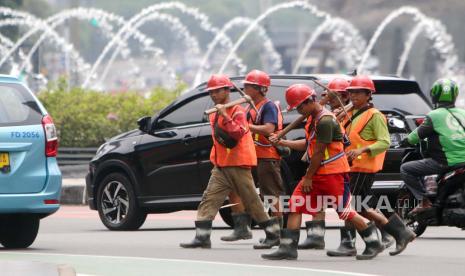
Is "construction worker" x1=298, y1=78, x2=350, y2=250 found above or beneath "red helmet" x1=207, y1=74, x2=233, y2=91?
beneath

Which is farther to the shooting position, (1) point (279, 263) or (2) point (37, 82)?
(2) point (37, 82)

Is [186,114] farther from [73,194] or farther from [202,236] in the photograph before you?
[73,194]

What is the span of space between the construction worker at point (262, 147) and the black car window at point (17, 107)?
2063 mm

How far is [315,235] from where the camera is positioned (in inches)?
568

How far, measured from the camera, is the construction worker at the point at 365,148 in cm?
1380

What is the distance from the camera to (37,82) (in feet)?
147

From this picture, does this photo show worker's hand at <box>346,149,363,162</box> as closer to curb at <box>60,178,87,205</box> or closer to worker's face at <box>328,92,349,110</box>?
worker's face at <box>328,92,349,110</box>

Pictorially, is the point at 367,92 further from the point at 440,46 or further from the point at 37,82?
the point at 440,46

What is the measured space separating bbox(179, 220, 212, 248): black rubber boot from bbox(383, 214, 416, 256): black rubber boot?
1.85 meters

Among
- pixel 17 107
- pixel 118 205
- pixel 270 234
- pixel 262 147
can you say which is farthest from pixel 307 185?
pixel 118 205

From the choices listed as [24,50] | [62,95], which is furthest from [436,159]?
[24,50]

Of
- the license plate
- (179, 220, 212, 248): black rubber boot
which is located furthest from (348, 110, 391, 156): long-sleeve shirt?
the license plate

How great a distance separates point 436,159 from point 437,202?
441 mm

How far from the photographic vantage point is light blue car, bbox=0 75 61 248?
14.4m
